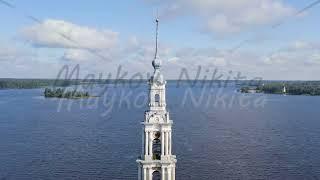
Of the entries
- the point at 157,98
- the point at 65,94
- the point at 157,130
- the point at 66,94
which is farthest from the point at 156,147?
the point at 65,94

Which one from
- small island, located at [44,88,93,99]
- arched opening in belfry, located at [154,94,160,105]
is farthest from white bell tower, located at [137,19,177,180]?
small island, located at [44,88,93,99]

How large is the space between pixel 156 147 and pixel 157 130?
1.49 m

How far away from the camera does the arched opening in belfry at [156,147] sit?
24.1 m

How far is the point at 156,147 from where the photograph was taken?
2477 cm

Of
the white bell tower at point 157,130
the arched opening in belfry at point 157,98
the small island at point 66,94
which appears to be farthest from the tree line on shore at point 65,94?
the white bell tower at point 157,130

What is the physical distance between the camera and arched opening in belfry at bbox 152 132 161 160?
79.0 feet

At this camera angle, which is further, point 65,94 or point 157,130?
point 65,94

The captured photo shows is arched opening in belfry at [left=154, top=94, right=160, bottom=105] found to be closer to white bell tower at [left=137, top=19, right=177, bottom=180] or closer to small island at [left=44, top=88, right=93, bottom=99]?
white bell tower at [left=137, top=19, right=177, bottom=180]

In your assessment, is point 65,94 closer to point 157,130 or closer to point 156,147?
point 156,147

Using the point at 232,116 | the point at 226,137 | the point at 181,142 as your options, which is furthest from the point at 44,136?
the point at 232,116

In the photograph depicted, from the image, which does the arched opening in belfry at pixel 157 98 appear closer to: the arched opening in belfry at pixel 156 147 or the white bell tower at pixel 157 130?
the white bell tower at pixel 157 130

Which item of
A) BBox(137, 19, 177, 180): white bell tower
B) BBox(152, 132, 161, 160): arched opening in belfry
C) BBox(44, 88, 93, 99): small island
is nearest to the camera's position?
BBox(137, 19, 177, 180): white bell tower

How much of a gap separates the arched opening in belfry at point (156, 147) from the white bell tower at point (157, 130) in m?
0.10

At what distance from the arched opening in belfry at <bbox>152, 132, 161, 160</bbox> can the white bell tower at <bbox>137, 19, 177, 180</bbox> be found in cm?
10
